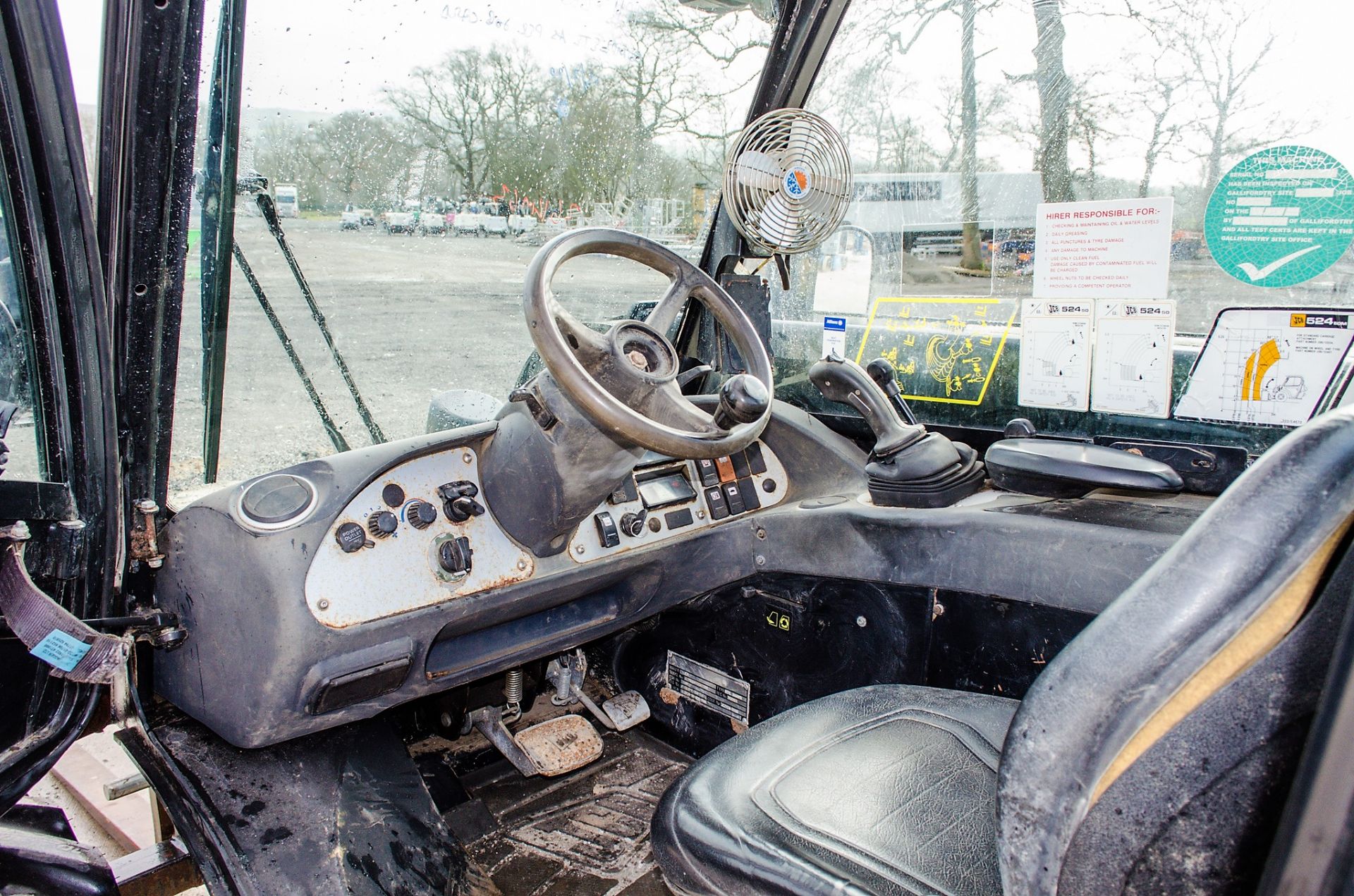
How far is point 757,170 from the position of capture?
2.11 metres

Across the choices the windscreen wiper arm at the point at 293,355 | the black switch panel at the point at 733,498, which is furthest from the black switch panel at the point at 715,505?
the windscreen wiper arm at the point at 293,355

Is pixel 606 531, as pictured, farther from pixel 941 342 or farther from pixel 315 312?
pixel 941 342

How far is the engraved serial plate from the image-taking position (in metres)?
2.23

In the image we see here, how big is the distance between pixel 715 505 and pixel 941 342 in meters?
0.65

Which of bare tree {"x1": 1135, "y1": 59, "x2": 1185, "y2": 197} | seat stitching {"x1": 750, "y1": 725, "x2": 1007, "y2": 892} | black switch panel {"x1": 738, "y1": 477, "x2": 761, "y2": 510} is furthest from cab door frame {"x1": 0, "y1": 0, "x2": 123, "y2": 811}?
bare tree {"x1": 1135, "y1": 59, "x2": 1185, "y2": 197}

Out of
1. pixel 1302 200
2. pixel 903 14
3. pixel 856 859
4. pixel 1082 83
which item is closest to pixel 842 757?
pixel 856 859

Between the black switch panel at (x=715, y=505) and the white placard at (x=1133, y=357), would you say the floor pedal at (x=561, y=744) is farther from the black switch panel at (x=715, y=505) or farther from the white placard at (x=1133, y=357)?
the white placard at (x=1133, y=357)

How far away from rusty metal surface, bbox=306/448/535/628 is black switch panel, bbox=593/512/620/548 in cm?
18

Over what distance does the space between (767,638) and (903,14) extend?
148 centimetres

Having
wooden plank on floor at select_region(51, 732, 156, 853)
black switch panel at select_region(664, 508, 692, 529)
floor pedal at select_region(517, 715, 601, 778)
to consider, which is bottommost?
wooden plank on floor at select_region(51, 732, 156, 853)

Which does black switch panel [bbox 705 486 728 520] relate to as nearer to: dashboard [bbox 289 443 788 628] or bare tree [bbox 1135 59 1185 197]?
dashboard [bbox 289 443 788 628]

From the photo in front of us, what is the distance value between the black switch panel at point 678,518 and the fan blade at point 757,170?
0.80 meters

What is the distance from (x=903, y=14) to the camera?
1.98m

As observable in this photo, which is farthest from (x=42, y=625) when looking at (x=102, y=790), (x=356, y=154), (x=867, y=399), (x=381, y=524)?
(x=867, y=399)
